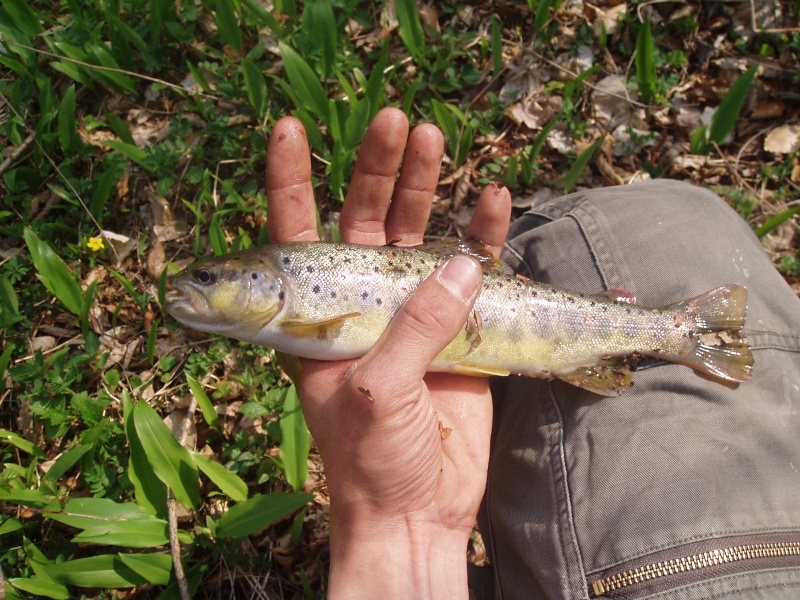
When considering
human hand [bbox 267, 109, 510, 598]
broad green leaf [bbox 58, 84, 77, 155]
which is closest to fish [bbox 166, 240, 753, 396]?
human hand [bbox 267, 109, 510, 598]

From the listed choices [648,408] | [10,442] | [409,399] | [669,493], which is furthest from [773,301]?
[10,442]

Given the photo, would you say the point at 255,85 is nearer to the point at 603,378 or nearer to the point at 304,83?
the point at 304,83

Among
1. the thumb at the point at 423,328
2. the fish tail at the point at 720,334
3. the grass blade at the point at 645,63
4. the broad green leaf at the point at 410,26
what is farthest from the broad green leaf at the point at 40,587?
the grass blade at the point at 645,63

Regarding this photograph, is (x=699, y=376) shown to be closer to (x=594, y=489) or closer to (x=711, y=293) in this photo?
(x=711, y=293)

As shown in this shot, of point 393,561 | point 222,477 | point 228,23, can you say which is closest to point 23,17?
point 228,23

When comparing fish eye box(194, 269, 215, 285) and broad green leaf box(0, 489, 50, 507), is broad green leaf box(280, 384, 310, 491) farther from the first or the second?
broad green leaf box(0, 489, 50, 507)

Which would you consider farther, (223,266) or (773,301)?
(773,301)

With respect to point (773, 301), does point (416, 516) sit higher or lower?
lower
